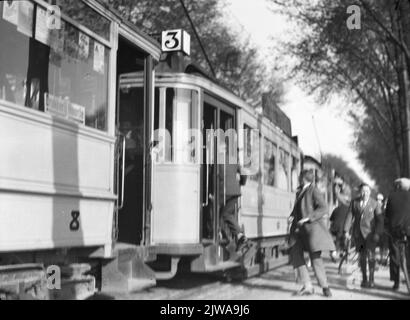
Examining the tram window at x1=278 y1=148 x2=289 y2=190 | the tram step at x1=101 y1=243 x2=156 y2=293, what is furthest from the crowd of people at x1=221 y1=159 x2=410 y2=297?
the tram window at x1=278 y1=148 x2=289 y2=190

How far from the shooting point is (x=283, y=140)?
11.4 meters

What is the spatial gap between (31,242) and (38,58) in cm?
135

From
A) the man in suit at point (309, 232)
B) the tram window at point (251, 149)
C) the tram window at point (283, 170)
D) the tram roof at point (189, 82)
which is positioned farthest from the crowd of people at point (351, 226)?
the tram window at point (283, 170)

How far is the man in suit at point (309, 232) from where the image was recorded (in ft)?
21.7

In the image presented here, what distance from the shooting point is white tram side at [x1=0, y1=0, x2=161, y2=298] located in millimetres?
3848

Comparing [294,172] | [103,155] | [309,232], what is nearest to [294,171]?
[294,172]

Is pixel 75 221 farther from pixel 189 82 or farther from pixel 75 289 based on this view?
pixel 189 82

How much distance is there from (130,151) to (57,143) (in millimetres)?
2492

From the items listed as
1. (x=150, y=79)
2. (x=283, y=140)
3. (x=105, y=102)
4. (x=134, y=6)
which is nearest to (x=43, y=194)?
(x=105, y=102)

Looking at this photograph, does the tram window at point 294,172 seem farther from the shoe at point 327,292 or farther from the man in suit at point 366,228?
the shoe at point 327,292

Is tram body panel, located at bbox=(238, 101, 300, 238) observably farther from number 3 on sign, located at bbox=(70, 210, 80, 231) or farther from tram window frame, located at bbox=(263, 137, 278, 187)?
number 3 on sign, located at bbox=(70, 210, 80, 231)

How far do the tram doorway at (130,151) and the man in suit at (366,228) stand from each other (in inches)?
137

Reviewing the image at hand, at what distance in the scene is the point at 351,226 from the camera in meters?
8.45
